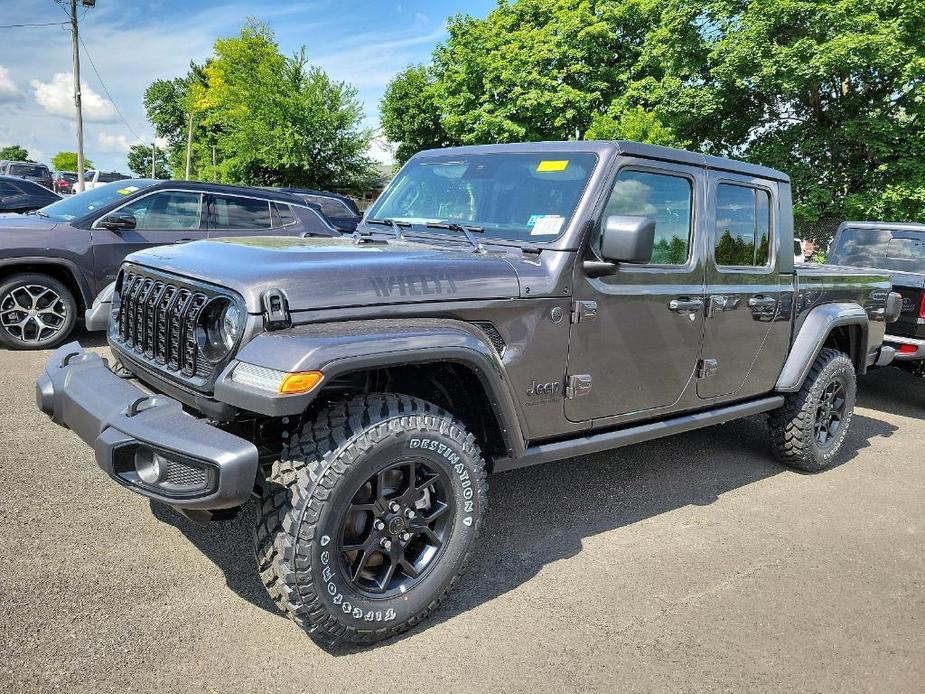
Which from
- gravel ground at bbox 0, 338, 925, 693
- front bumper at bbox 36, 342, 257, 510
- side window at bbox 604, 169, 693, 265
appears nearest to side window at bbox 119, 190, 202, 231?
gravel ground at bbox 0, 338, 925, 693

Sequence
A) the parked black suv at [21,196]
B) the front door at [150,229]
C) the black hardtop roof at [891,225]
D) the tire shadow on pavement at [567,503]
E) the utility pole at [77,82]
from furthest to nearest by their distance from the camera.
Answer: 1. the utility pole at [77,82]
2. the parked black suv at [21,196]
3. the black hardtop roof at [891,225]
4. the front door at [150,229]
5. the tire shadow on pavement at [567,503]

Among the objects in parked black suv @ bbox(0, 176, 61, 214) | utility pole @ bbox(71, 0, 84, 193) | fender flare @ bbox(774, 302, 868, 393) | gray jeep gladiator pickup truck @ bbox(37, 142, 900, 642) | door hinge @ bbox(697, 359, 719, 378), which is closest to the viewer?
gray jeep gladiator pickup truck @ bbox(37, 142, 900, 642)

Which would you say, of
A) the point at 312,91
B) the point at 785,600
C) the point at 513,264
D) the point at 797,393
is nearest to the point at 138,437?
the point at 513,264

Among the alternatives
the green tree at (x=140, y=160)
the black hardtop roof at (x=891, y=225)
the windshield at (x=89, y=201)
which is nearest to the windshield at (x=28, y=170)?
the windshield at (x=89, y=201)

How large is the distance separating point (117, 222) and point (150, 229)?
37cm

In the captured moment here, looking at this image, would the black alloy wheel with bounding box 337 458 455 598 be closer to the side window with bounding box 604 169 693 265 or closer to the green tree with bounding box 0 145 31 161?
the side window with bounding box 604 169 693 265

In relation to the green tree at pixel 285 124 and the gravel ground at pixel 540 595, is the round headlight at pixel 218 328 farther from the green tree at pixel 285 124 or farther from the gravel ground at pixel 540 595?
the green tree at pixel 285 124

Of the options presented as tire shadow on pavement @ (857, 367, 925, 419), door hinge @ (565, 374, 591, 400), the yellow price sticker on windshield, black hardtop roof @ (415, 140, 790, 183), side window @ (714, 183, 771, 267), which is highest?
black hardtop roof @ (415, 140, 790, 183)

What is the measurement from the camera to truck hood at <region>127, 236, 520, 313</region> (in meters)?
2.44

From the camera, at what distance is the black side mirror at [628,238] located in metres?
2.95

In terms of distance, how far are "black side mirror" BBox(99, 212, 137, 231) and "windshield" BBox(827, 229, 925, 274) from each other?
300 inches

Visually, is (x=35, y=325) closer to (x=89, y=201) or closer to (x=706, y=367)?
(x=89, y=201)

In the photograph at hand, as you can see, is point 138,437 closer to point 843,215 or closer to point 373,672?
point 373,672

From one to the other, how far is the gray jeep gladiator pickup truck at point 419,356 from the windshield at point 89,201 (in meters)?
4.47
